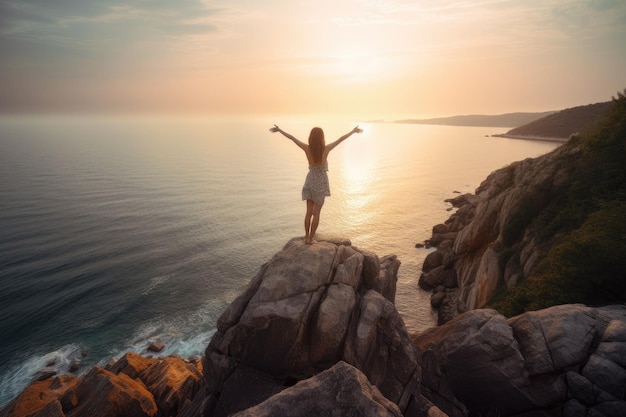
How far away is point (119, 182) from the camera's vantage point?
287 ft

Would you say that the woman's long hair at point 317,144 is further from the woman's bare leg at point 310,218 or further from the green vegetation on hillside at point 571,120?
the green vegetation on hillside at point 571,120

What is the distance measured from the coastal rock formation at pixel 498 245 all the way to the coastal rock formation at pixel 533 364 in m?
11.6

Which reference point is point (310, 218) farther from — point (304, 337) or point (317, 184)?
point (304, 337)

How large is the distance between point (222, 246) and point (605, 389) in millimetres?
48769

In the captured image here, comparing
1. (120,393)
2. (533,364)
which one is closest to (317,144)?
(533,364)

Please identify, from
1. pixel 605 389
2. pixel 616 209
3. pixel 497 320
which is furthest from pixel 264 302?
pixel 616 209

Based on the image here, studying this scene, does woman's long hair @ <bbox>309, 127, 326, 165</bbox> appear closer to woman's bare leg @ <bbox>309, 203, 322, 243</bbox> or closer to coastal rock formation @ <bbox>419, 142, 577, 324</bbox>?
woman's bare leg @ <bbox>309, 203, 322, 243</bbox>

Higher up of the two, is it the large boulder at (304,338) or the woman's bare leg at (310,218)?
the woman's bare leg at (310,218)

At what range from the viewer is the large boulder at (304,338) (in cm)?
1018

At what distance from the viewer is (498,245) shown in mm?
26891

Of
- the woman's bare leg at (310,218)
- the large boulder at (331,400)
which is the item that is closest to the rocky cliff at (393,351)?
the woman's bare leg at (310,218)

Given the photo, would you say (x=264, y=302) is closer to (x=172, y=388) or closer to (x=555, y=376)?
(x=555, y=376)

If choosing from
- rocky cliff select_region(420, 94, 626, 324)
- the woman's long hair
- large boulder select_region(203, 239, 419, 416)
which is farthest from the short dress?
rocky cliff select_region(420, 94, 626, 324)

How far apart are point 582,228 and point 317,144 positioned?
18617 millimetres
